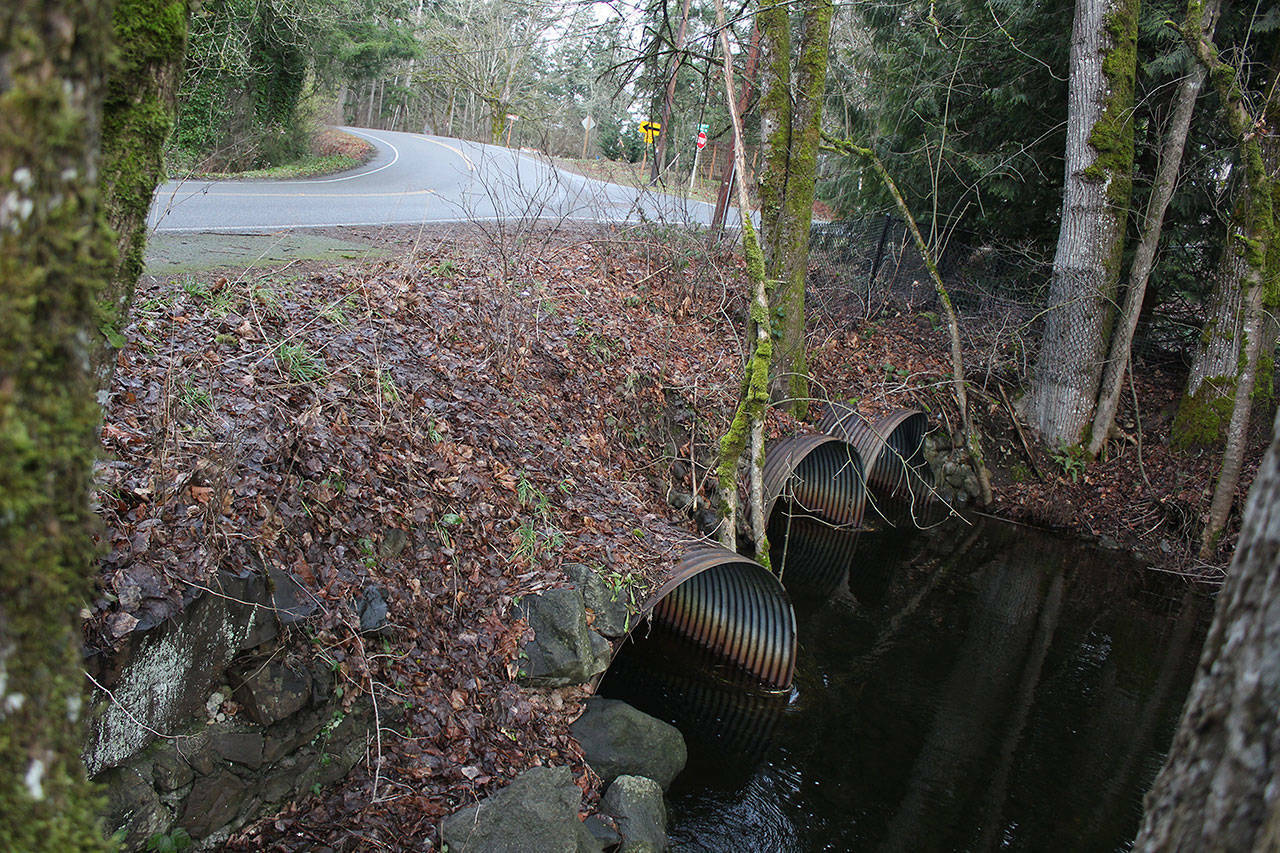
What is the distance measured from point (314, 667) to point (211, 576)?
0.74 metres

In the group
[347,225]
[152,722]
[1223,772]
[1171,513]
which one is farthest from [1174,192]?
[152,722]

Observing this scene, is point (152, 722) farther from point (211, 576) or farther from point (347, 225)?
point (347, 225)

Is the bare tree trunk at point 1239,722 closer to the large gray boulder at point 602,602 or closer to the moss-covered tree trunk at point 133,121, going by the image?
the moss-covered tree trunk at point 133,121

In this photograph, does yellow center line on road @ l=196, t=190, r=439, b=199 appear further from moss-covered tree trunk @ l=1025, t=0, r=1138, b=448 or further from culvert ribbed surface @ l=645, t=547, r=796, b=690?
moss-covered tree trunk @ l=1025, t=0, r=1138, b=448

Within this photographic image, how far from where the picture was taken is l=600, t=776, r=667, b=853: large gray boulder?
4.70m

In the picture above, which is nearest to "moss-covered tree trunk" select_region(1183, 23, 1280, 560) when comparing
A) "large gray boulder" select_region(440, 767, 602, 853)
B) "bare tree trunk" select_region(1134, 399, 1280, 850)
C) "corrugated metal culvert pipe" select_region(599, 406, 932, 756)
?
"corrugated metal culvert pipe" select_region(599, 406, 932, 756)

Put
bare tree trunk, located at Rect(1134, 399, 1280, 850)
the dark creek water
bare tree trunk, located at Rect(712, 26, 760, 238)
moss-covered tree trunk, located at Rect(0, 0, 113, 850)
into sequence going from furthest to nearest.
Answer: bare tree trunk, located at Rect(712, 26, 760, 238), the dark creek water, bare tree trunk, located at Rect(1134, 399, 1280, 850), moss-covered tree trunk, located at Rect(0, 0, 113, 850)

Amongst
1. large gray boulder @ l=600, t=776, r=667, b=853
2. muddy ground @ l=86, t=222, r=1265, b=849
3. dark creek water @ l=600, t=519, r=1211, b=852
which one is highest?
muddy ground @ l=86, t=222, r=1265, b=849

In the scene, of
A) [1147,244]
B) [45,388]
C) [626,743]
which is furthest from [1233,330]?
[45,388]

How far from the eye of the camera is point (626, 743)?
17.4 ft

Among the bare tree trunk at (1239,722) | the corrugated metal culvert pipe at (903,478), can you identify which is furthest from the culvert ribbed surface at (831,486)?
the bare tree trunk at (1239,722)

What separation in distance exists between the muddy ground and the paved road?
879mm

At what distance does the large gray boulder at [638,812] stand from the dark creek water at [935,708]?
26cm

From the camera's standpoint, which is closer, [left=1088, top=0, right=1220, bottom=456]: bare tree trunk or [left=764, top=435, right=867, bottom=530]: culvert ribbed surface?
[left=764, top=435, right=867, bottom=530]: culvert ribbed surface
